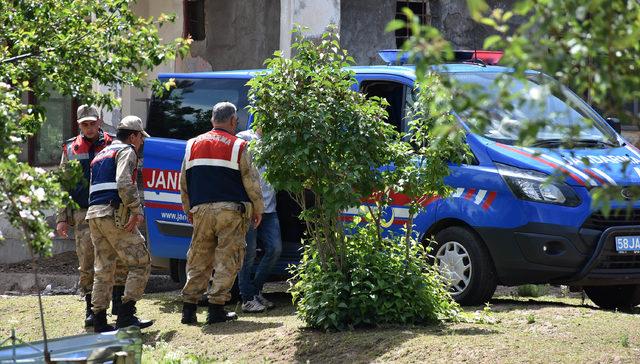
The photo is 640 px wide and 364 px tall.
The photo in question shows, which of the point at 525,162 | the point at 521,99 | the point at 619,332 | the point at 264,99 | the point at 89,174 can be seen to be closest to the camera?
the point at 521,99

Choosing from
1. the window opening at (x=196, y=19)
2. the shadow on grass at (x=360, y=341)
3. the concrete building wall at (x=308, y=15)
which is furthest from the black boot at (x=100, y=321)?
the window opening at (x=196, y=19)

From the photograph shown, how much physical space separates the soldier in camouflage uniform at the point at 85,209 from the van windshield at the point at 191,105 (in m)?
0.90

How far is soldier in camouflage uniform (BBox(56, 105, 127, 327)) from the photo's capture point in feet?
34.8

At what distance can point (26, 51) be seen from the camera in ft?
27.7

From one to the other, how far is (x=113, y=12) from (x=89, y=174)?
2.57 m

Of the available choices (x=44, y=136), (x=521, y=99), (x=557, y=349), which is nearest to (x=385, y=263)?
(x=557, y=349)

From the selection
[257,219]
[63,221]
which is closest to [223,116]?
[257,219]

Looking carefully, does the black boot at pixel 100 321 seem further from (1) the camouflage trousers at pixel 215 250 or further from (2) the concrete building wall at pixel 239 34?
(2) the concrete building wall at pixel 239 34

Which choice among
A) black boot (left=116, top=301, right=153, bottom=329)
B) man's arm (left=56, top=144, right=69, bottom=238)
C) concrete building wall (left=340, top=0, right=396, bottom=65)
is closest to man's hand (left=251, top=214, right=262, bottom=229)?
black boot (left=116, top=301, right=153, bottom=329)

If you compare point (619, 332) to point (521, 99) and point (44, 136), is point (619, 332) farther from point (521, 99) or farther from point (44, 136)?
point (44, 136)

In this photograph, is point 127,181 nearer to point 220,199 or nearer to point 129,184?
point 129,184

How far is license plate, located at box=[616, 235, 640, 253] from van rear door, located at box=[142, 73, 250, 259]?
3.56 metres

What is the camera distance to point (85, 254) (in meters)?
10.8

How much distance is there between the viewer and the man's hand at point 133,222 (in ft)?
33.0
